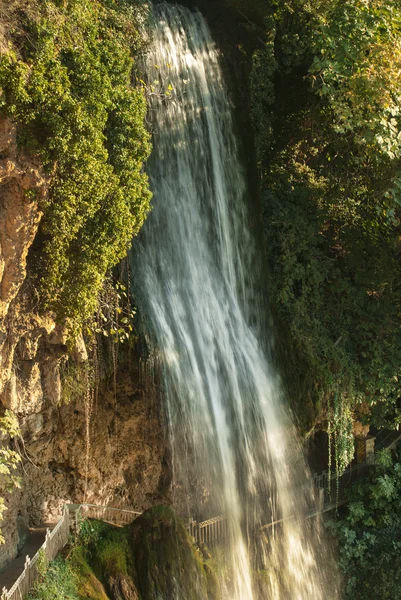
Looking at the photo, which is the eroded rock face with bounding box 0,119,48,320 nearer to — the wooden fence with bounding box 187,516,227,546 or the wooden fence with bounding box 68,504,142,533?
the wooden fence with bounding box 68,504,142,533

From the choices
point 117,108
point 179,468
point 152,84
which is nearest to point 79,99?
point 117,108

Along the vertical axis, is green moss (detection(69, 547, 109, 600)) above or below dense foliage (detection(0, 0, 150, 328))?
below

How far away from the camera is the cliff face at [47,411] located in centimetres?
850

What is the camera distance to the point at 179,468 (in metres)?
11.7

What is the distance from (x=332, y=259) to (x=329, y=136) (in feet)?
8.37

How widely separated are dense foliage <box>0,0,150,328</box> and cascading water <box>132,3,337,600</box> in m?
1.75

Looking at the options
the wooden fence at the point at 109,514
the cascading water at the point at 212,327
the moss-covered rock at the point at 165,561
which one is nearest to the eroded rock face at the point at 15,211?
the cascading water at the point at 212,327

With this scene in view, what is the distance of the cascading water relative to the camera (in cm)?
1153

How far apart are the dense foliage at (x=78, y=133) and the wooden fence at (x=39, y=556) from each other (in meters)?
3.01

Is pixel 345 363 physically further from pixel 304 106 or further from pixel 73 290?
pixel 73 290

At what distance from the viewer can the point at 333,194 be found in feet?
50.5

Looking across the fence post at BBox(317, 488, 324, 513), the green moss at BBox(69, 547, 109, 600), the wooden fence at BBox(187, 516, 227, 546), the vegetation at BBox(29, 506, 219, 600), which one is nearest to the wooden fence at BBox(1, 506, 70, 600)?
the vegetation at BBox(29, 506, 219, 600)

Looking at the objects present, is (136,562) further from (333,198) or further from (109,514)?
(333,198)

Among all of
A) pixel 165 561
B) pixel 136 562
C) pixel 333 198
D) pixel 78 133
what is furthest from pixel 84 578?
pixel 333 198
